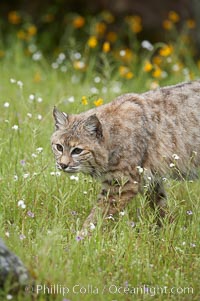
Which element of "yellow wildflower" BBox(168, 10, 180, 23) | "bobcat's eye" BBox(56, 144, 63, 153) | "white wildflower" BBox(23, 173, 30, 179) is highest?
"yellow wildflower" BBox(168, 10, 180, 23)

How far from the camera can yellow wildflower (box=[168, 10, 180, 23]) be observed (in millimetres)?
10738

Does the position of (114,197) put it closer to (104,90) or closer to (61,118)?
(61,118)

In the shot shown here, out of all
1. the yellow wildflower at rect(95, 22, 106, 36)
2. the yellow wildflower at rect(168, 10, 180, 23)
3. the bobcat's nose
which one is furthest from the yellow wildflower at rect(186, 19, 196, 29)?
the bobcat's nose

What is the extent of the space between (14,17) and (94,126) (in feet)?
20.8

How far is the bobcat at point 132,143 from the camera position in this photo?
5.62 m

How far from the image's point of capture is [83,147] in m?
5.61

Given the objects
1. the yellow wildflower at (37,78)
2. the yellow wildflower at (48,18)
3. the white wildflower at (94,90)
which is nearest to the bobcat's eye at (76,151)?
the white wildflower at (94,90)

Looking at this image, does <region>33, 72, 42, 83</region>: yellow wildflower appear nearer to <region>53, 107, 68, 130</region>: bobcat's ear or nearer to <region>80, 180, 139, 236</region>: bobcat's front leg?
<region>53, 107, 68, 130</region>: bobcat's ear

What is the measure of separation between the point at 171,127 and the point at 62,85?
127 inches

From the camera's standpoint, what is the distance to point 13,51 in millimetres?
10531

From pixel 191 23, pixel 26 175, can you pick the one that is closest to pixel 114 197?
pixel 26 175

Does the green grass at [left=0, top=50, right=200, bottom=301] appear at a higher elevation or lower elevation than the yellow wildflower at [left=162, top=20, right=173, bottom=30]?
lower

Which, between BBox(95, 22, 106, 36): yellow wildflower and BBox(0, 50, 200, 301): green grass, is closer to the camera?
BBox(0, 50, 200, 301): green grass

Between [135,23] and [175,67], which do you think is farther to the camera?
[135,23]
